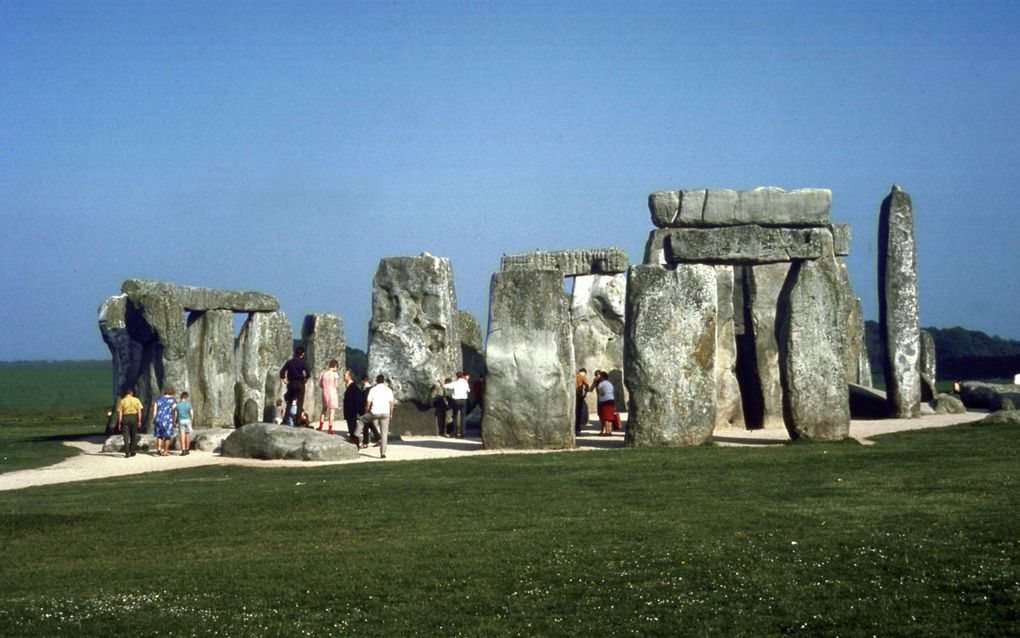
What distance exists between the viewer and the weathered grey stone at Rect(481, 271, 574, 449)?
18.6 m

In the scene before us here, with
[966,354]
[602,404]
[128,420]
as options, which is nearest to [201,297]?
[128,420]

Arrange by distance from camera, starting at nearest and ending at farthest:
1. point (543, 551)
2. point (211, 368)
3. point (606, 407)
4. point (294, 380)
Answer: point (543, 551) → point (606, 407) → point (294, 380) → point (211, 368)

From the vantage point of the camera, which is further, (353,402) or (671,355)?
(353,402)

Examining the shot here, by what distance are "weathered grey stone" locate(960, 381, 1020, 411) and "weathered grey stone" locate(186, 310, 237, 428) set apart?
13.4 metres

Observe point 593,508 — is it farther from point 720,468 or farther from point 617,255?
point 617,255

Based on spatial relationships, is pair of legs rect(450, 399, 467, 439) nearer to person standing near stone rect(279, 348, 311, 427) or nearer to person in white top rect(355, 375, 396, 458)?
person standing near stone rect(279, 348, 311, 427)

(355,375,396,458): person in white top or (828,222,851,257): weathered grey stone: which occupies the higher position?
(828,222,851,257): weathered grey stone

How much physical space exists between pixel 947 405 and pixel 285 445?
11.7 meters

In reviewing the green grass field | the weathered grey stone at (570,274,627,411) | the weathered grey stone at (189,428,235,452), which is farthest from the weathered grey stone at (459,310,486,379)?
the green grass field

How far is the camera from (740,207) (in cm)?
2400

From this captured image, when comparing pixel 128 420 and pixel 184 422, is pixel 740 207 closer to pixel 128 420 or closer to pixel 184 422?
pixel 184 422

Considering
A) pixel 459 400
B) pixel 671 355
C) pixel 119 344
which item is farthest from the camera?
pixel 119 344

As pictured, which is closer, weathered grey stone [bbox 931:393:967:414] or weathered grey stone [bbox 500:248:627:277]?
weathered grey stone [bbox 931:393:967:414]

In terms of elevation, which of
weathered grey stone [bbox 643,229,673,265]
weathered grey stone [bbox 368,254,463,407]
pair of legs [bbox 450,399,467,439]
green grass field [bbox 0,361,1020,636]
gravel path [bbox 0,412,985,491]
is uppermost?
weathered grey stone [bbox 643,229,673,265]
